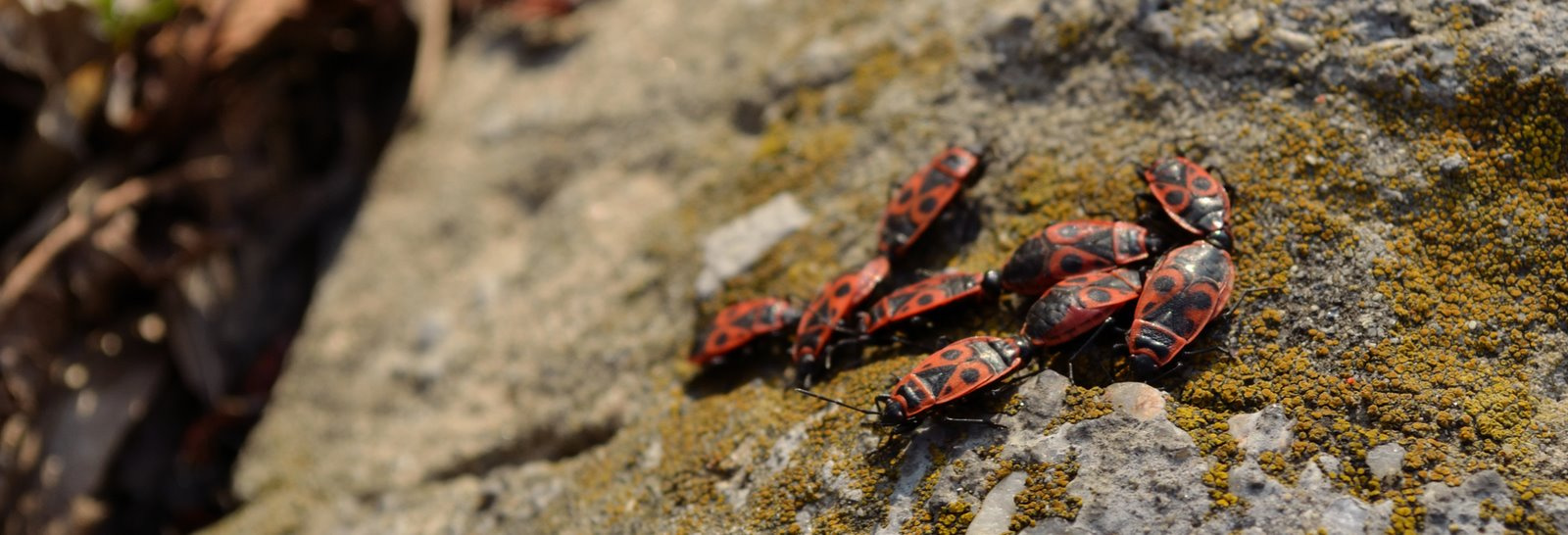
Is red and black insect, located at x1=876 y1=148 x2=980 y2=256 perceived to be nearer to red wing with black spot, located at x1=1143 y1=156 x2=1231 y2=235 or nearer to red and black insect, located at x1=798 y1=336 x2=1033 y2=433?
red and black insect, located at x1=798 y1=336 x2=1033 y2=433

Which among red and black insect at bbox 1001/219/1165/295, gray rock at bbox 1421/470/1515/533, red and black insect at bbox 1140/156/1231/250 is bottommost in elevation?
gray rock at bbox 1421/470/1515/533

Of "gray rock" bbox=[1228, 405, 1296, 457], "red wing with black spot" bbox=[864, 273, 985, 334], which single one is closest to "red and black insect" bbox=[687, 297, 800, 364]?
"red wing with black spot" bbox=[864, 273, 985, 334]

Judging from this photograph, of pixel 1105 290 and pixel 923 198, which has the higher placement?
pixel 1105 290

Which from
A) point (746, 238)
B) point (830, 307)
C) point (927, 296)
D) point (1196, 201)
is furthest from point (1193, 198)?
point (746, 238)

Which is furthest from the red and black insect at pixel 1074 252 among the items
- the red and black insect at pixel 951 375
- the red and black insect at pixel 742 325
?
the red and black insect at pixel 742 325

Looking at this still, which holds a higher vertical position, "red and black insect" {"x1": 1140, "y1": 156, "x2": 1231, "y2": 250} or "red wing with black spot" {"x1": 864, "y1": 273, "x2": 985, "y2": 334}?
"red and black insect" {"x1": 1140, "y1": 156, "x2": 1231, "y2": 250}

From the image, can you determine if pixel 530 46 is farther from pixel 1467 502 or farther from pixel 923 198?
pixel 1467 502

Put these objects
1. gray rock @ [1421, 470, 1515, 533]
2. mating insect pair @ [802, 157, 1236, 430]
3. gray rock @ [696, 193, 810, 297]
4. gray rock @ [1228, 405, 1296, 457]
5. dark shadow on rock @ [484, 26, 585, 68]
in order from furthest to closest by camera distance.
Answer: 1. dark shadow on rock @ [484, 26, 585, 68]
2. gray rock @ [696, 193, 810, 297]
3. mating insect pair @ [802, 157, 1236, 430]
4. gray rock @ [1228, 405, 1296, 457]
5. gray rock @ [1421, 470, 1515, 533]
